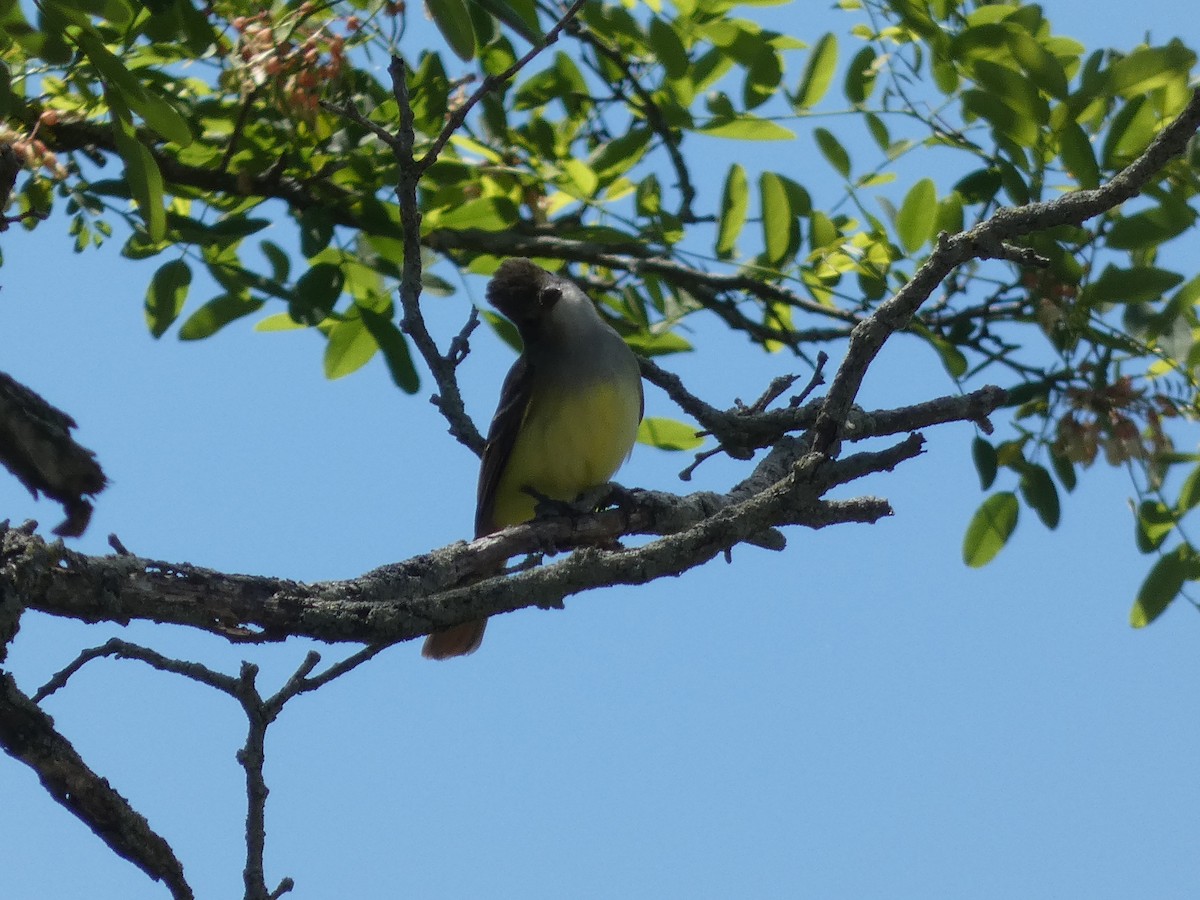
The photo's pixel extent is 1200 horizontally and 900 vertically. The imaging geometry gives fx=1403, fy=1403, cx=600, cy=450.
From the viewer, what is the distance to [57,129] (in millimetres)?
4602

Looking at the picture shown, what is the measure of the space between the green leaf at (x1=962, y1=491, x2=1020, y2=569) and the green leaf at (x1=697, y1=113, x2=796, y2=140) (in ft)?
4.92

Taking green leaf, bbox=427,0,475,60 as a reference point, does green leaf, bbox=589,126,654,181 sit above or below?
above

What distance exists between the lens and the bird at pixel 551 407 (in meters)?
5.33

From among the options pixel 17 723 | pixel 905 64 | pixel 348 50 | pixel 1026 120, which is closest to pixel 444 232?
pixel 348 50

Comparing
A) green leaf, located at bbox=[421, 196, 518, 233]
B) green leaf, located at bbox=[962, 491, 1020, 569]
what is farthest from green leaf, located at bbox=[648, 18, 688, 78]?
green leaf, located at bbox=[962, 491, 1020, 569]

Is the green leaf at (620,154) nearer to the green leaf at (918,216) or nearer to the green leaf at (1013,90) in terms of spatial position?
the green leaf at (918,216)

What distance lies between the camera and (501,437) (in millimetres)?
5648

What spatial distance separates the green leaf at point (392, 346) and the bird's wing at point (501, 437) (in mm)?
665

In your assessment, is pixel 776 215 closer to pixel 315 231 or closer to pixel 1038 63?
pixel 1038 63

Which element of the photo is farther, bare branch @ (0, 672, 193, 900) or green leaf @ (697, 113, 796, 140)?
green leaf @ (697, 113, 796, 140)

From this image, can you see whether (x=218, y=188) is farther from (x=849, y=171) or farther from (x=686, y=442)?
(x=849, y=171)

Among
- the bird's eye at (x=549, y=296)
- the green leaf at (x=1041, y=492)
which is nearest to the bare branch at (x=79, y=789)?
the green leaf at (x=1041, y=492)

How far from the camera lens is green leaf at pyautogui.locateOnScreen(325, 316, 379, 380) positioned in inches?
196

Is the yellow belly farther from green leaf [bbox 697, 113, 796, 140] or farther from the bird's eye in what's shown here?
green leaf [bbox 697, 113, 796, 140]
